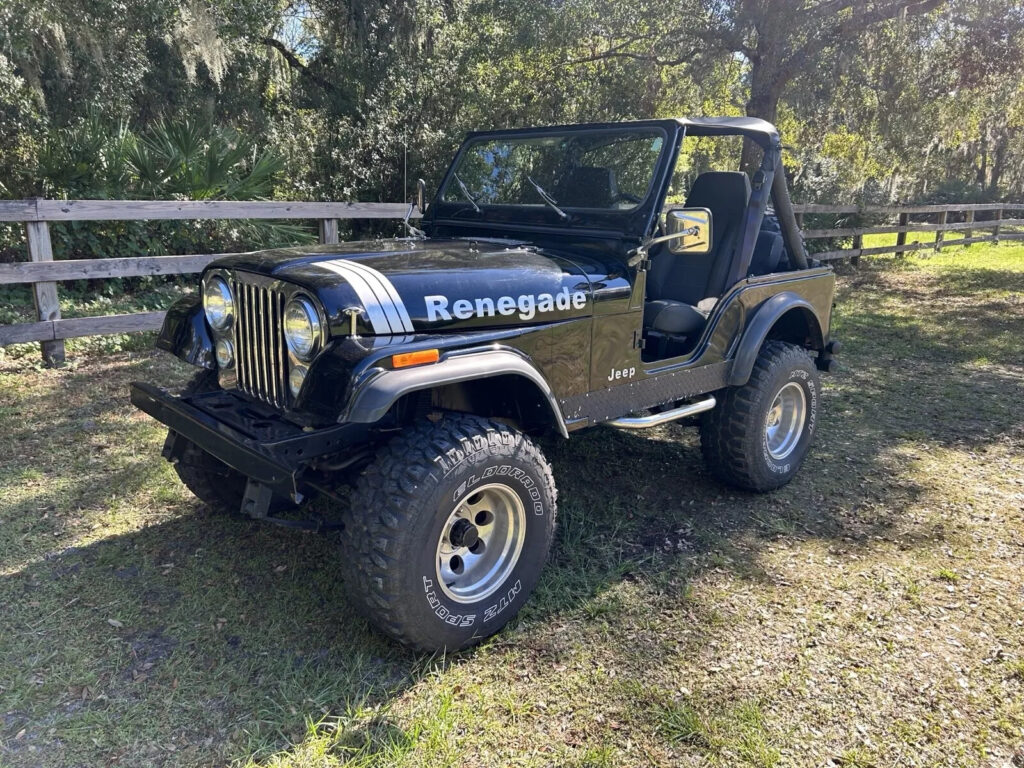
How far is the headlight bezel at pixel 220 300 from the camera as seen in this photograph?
121 inches

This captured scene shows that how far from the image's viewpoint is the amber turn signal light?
2.52 metres

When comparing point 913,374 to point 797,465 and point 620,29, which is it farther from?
point 620,29

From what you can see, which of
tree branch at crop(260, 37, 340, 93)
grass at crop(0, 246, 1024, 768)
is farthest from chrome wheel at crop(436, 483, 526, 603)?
tree branch at crop(260, 37, 340, 93)

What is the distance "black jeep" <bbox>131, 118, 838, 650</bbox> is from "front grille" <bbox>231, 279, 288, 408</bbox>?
0.04 ft

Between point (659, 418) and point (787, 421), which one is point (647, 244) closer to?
point (659, 418)

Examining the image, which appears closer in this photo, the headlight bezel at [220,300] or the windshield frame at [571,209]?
the headlight bezel at [220,300]

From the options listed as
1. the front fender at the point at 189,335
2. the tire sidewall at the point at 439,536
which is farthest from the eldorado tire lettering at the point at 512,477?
the front fender at the point at 189,335

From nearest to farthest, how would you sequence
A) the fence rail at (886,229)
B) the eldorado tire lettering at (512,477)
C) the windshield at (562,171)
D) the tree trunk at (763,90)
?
the eldorado tire lettering at (512,477), the windshield at (562,171), the tree trunk at (763,90), the fence rail at (886,229)

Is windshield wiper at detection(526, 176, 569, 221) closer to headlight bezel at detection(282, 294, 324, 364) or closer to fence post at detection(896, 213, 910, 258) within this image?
headlight bezel at detection(282, 294, 324, 364)

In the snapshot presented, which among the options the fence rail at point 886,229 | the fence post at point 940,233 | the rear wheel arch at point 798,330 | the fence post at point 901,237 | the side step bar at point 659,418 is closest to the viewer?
the side step bar at point 659,418

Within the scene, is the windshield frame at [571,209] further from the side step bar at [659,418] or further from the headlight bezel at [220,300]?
the headlight bezel at [220,300]

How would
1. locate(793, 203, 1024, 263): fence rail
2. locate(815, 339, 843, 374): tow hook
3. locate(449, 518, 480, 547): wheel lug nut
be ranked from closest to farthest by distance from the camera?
locate(449, 518, 480, 547): wheel lug nut, locate(815, 339, 843, 374): tow hook, locate(793, 203, 1024, 263): fence rail

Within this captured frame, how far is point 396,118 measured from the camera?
1159cm

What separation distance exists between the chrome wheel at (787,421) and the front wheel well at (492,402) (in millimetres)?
1692
